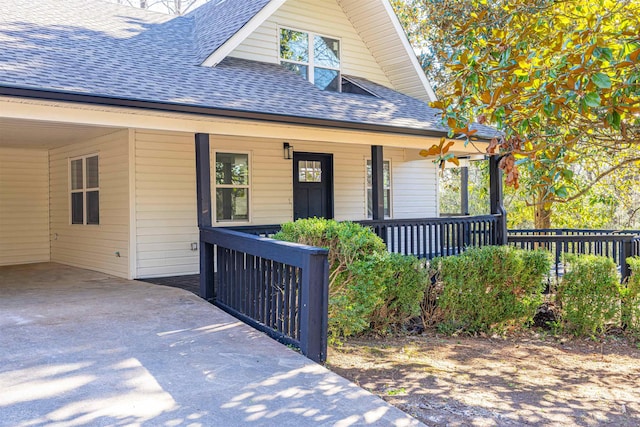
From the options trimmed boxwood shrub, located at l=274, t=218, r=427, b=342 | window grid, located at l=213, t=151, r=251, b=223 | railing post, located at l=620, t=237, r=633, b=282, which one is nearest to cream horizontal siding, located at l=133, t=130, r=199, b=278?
window grid, located at l=213, t=151, r=251, b=223

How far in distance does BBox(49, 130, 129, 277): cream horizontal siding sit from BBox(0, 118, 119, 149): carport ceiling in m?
0.26

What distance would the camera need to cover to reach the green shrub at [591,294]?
774cm

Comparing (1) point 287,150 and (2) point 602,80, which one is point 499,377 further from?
(1) point 287,150

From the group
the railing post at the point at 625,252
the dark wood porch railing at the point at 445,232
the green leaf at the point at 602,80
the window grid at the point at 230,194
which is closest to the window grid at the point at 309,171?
the window grid at the point at 230,194

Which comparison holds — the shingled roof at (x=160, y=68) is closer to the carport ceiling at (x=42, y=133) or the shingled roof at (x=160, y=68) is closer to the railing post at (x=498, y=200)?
the railing post at (x=498, y=200)

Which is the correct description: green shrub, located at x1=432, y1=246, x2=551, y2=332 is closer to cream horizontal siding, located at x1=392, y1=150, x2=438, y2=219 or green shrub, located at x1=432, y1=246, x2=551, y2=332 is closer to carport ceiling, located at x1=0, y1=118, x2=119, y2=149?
cream horizontal siding, located at x1=392, y1=150, x2=438, y2=219

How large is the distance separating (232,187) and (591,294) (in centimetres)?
610

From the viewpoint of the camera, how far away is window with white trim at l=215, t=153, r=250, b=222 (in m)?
9.50

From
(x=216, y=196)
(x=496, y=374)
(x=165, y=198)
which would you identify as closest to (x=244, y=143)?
(x=216, y=196)

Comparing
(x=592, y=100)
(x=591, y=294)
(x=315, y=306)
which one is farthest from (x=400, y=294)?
(x=592, y=100)

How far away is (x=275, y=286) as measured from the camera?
211 inches

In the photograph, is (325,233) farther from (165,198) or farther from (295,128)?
(165,198)

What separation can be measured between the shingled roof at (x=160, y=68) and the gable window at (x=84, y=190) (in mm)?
2249

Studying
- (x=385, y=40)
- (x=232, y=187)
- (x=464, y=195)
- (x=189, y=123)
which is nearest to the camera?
(x=189, y=123)
